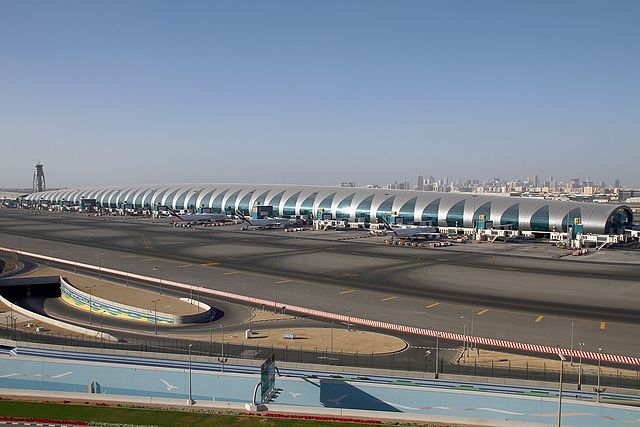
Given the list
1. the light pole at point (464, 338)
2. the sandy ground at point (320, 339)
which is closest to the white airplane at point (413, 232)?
the light pole at point (464, 338)

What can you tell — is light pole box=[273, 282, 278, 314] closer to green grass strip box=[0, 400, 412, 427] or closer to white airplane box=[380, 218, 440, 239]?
green grass strip box=[0, 400, 412, 427]

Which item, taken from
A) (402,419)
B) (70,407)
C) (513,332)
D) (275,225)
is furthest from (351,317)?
(275,225)

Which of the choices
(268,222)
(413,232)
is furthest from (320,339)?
(268,222)

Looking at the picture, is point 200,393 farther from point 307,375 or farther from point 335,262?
point 335,262

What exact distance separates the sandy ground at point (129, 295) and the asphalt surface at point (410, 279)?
9.41 m

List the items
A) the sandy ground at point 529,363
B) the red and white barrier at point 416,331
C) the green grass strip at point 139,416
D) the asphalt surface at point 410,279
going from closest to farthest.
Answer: the green grass strip at point 139,416 < the sandy ground at point 529,363 < the red and white barrier at point 416,331 < the asphalt surface at point 410,279

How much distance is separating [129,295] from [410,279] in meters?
36.0

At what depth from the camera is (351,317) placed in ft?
181

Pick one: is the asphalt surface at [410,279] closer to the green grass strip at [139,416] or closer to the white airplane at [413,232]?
the white airplane at [413,232]

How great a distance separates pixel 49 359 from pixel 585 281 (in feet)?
217

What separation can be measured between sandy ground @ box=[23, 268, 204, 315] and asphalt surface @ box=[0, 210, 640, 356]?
30.9ft

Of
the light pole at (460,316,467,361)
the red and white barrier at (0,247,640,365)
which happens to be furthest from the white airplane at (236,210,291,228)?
the light pole at (460,316,467,361)

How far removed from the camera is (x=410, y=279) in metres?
75.9

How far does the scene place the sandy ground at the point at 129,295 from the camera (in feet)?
188
